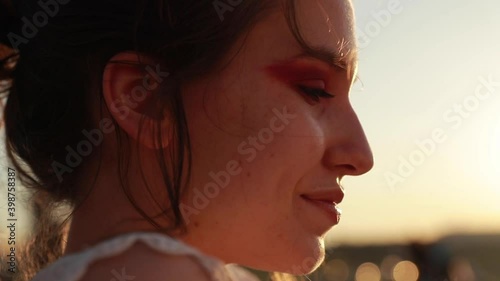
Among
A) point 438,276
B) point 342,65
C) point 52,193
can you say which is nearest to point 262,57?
point 342,65

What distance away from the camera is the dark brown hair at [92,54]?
4.94 ft

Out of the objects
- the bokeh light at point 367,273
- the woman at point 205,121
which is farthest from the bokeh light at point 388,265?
the woman at point 205,121

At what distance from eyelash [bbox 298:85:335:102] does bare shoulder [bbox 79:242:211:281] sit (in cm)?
53

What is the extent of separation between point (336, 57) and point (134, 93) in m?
0.44

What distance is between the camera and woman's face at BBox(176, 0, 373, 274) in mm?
1505

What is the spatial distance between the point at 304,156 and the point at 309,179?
0.18 feet

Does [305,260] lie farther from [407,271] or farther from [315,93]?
[407,271]

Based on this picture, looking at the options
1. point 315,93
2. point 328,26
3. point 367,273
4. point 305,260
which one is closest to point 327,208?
point 305,260

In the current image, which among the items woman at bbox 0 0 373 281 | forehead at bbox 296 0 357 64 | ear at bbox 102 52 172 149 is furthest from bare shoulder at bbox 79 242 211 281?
forehead at bbox 296 0 357 64

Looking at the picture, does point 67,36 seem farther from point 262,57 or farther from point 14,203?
point 14,203

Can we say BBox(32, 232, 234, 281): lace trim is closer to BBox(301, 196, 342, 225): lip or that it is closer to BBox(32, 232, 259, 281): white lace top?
BBox(32, 232, 259, 281): white lace top

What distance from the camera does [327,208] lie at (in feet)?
5.24

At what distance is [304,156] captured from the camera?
154 centimetres

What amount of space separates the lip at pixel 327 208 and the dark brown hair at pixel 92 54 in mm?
282
